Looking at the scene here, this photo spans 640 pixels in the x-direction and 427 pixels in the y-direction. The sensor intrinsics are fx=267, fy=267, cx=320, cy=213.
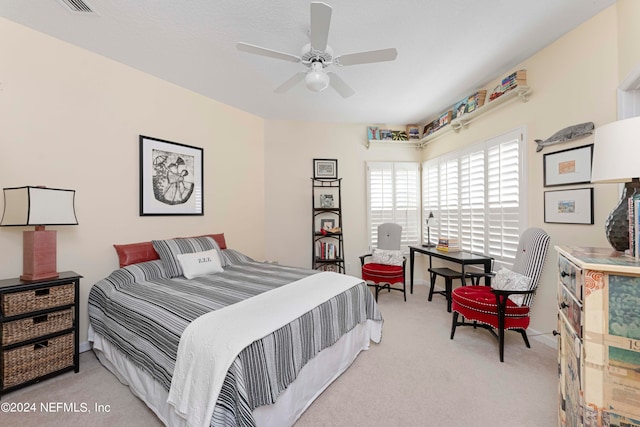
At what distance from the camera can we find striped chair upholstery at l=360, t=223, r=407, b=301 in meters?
3.75

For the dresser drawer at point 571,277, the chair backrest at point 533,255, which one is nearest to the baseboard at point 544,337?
the chair backrest at point 533,255

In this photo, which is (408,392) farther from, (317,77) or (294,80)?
(294,80)

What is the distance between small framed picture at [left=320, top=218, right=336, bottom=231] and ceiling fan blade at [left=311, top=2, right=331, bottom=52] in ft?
9.56

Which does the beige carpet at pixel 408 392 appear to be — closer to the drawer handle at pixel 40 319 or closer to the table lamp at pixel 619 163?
the drawer handle at pixel 40 319

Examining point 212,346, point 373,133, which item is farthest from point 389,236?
point 212,346

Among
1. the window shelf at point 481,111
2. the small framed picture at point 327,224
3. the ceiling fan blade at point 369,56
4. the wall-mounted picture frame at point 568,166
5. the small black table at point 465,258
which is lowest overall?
the small black table at point 465,258

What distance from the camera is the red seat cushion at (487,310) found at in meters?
2.37

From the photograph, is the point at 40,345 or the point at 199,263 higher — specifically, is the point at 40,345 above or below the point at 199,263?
below

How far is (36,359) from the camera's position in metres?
2.00

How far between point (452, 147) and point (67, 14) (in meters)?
4.53

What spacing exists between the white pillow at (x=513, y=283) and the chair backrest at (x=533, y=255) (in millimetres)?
39

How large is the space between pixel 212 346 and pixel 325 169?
3646 mm

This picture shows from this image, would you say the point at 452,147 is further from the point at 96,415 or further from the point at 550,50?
the point at 96,415

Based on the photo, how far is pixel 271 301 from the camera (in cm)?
190
